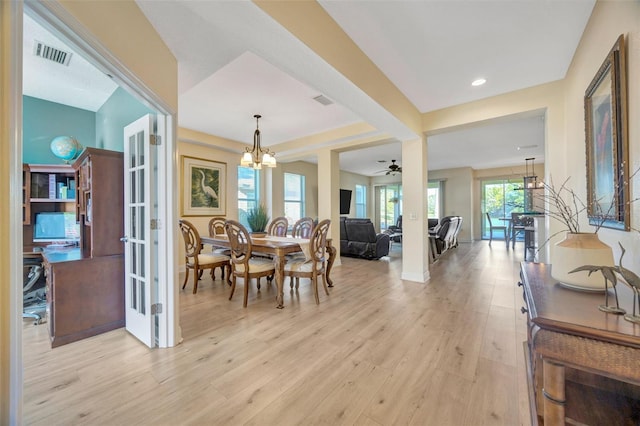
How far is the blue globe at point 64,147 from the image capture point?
307cm

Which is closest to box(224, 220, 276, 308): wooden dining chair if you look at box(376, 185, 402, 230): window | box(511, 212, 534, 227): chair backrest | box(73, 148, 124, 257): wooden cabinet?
box(73, 148, 124, 257): wooden cabinet

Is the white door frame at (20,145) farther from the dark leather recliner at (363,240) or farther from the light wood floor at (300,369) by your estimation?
the dark leather recliner at (363,240)

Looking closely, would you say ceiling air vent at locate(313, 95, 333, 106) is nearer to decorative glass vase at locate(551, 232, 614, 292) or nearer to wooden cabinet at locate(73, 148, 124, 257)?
wooden cabinet at locate(73, 148, 124, 257)

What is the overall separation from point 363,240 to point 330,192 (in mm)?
1575

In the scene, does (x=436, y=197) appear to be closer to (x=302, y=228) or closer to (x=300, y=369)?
(x=302, y=228)

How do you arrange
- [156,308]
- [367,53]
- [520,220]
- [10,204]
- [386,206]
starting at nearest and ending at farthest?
[10,204]
[156,308]
[367,53]
[520,220]
[386,206]

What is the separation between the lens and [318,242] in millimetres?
3199

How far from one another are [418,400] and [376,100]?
2614mm

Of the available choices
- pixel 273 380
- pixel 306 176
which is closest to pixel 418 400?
pixel 273 380

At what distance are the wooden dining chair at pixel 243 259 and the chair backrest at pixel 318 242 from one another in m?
0.57

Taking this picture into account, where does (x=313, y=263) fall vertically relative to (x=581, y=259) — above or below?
below

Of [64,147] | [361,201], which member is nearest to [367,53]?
[64,147]

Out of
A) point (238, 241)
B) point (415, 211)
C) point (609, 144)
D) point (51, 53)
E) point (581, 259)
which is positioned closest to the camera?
point (581, 259)

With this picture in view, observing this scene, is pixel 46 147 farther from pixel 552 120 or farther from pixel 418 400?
pixel 552 120
